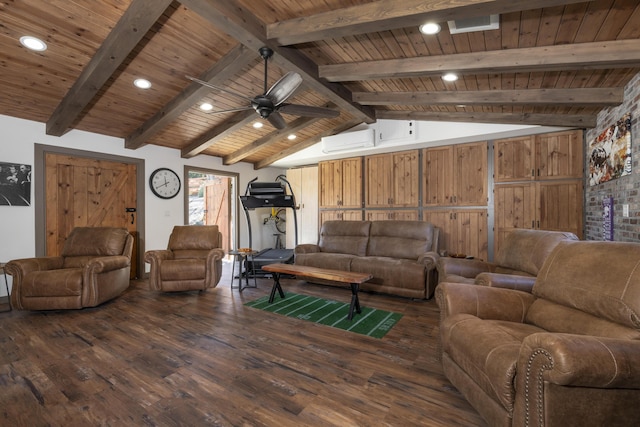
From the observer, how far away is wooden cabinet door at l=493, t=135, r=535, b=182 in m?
4.34

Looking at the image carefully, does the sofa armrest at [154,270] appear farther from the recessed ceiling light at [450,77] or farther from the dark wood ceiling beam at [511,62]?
the recessed ceiling light at [450,77]

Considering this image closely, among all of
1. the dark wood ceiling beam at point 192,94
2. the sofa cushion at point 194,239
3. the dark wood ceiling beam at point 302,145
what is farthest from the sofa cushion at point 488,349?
the dark wood ceiling beam at point 302,145

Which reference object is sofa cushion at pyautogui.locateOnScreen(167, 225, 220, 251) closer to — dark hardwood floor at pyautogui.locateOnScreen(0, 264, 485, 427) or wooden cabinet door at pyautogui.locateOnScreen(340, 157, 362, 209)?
dark hardwood floor at pyautogui.locateOnScreen(0, 264, 485, 427)

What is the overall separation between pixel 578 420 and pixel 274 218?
23.1 feet

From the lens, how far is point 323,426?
5.21ft

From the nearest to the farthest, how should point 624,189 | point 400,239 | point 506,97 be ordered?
point 624,189, point 506,97, point 400,239

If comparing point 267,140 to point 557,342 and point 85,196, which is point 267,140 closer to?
point 85,196

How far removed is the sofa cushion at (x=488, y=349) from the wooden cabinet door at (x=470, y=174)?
128 inches

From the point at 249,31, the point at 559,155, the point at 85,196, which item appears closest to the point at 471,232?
the point at 559,155

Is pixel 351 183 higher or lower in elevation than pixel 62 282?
higher

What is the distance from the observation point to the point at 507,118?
163 inches

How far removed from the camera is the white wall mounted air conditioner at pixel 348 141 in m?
5.30

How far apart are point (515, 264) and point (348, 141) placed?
137 inches

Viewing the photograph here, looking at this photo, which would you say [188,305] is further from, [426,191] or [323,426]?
[426,191]
